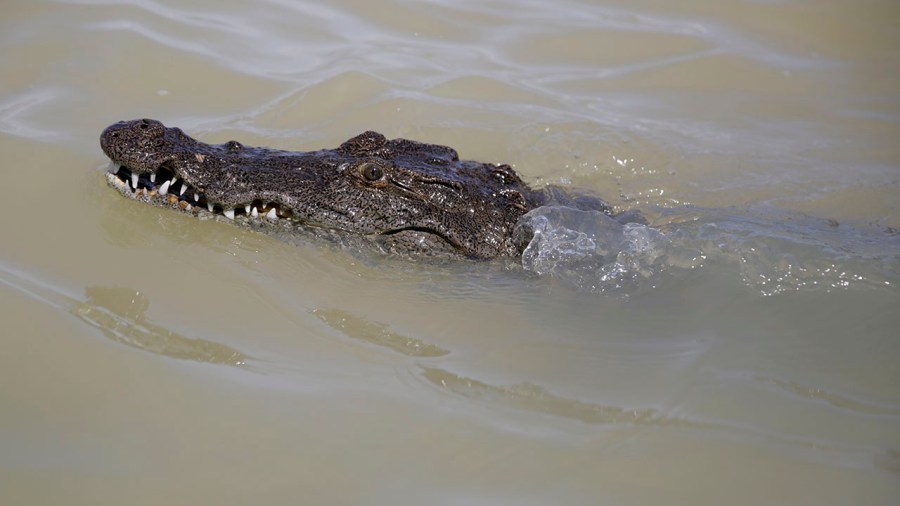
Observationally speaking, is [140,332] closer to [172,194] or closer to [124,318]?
[124,318]

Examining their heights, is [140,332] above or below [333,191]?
below

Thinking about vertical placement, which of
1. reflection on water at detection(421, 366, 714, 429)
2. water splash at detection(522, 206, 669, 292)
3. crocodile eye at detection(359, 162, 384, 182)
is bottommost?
reflection on water at detection(421, 366, 714, 429)

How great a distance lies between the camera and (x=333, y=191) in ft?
15.5

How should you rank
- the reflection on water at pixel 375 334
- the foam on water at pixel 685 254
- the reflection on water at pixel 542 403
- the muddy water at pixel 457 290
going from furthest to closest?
the foam on water at pixel 685 254, the reflection on water at pixel 375 334, the reflection on water at pixel 542 403, the muddy water at pixel 457 290

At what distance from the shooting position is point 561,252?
15.7ft

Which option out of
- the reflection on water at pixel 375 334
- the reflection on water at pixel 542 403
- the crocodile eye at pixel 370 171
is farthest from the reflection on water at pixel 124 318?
the crocodile eye at pixel 370 171

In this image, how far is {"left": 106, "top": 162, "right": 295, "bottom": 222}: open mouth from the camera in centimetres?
454

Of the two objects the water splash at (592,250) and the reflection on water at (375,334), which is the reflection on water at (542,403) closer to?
the reflection on water at (375,334)

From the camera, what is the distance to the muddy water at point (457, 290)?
2879 mm

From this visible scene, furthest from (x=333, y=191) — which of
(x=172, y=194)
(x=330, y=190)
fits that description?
(x=172, y=194)

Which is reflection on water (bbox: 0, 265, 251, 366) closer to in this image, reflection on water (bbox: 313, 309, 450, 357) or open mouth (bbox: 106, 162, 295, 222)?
reflection on water (bbox: 313, 309, 450, 357)

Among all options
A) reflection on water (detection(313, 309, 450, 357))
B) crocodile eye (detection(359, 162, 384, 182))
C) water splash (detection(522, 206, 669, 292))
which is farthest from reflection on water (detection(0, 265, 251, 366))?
water splash (detection(522, 206, 669, 292))

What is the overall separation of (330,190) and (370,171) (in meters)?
0.27

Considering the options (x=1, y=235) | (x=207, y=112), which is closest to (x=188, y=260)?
(x=1, y=235)
